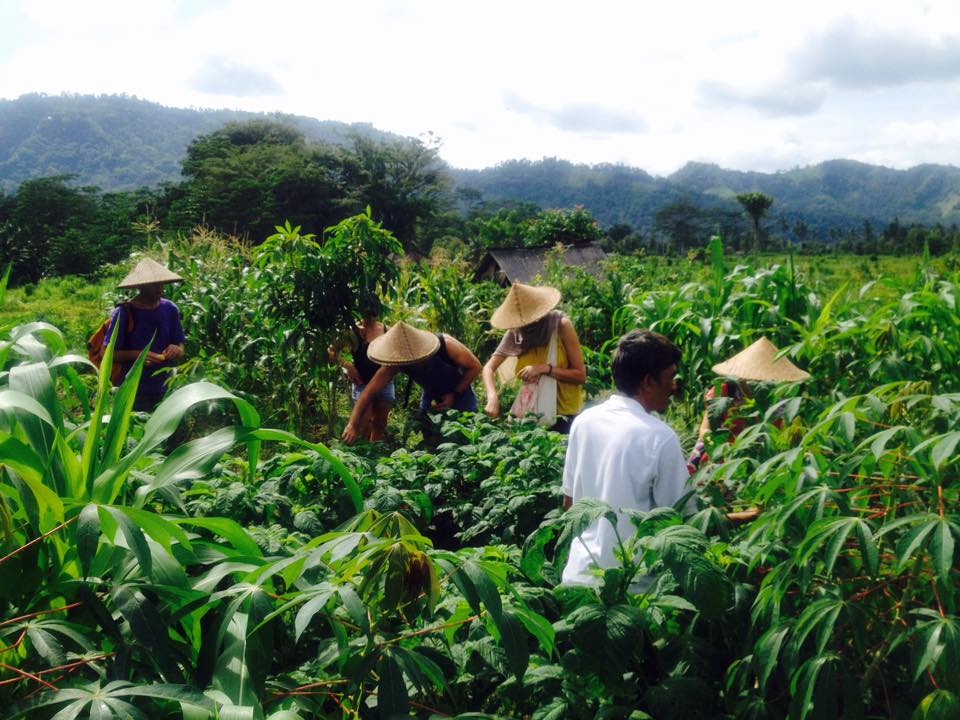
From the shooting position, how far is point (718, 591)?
137cm

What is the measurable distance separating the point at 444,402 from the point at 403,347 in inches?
15.6

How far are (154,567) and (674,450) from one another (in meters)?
1.39

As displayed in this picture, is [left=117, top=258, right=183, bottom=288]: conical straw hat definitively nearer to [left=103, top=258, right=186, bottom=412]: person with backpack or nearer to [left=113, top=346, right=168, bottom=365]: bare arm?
[left=103, top=258, right=186, bottom=412]: person with backpack

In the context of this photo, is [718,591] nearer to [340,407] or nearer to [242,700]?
[242,700]

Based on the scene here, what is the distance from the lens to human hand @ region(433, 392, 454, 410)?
4.07 metres

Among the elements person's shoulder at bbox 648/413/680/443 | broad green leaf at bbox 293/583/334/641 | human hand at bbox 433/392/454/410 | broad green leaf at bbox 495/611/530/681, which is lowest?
human hand at bbox 433/392/454/410

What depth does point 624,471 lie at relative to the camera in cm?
205

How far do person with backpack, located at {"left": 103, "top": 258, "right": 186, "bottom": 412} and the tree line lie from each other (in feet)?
86.8

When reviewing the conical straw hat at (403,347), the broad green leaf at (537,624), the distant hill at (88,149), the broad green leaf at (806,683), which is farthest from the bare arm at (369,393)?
the distant hill at (88,149)

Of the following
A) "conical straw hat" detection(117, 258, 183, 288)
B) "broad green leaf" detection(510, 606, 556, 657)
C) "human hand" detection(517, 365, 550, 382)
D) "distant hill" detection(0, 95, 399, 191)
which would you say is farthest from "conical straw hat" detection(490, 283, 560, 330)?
"distant hill" detection(0, 95, 399, 191)

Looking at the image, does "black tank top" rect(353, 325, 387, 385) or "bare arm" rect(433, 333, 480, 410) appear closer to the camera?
"bare arm" rect(433, 333, 480, 410)

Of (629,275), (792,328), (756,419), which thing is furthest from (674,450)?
(629,275)

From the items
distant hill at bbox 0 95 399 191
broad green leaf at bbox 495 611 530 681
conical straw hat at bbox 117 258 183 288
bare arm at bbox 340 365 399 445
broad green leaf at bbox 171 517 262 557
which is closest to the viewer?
broad green leaf at bbox 495 611 530 681

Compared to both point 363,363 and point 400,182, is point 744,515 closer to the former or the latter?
point 363,363
